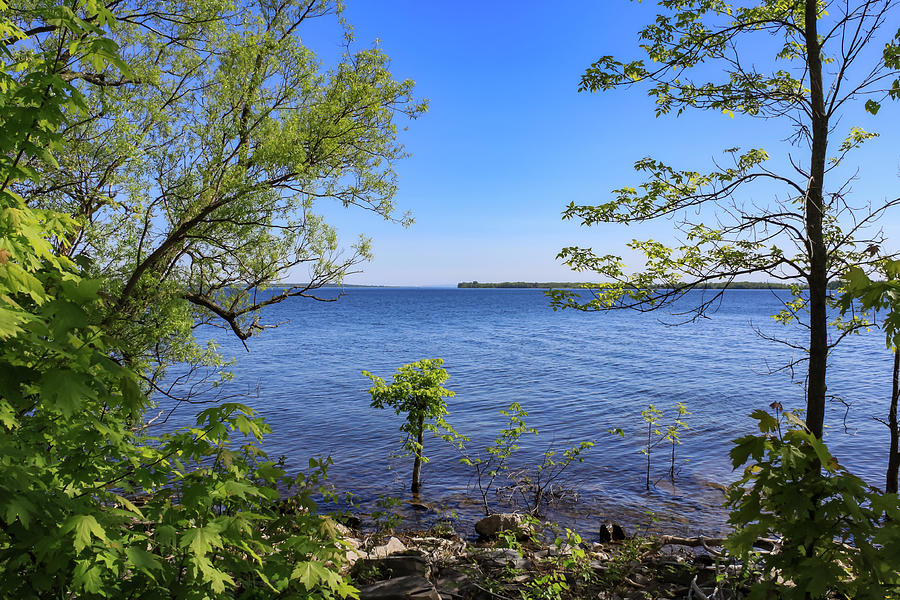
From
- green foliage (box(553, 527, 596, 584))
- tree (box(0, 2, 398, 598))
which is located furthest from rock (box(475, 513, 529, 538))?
tree (box(0, 2, 398, 598))

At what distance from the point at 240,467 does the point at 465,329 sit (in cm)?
5557

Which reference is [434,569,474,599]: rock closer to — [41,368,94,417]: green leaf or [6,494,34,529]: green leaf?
[6,494,34,529]: green leaf

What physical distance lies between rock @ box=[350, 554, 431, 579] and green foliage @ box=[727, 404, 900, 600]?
4.01 meters

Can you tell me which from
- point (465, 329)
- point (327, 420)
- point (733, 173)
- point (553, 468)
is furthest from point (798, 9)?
point (465, 329)

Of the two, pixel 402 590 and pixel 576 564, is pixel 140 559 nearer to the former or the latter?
pixel 402 590

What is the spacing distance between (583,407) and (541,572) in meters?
14.5

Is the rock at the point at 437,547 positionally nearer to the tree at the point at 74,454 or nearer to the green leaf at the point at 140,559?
the tree at the point at 74,454

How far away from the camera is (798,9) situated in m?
6.89

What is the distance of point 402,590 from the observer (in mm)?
5578

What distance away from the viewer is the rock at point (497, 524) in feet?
30.5

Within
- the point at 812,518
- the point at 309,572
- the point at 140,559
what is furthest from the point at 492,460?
the point at 140,559

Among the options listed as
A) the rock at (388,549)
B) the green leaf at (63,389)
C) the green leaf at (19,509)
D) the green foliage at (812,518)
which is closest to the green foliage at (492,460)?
the rock at (388,549)

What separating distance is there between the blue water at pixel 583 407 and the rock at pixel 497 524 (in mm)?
1568

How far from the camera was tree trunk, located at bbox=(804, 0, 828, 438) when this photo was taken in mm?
5555
